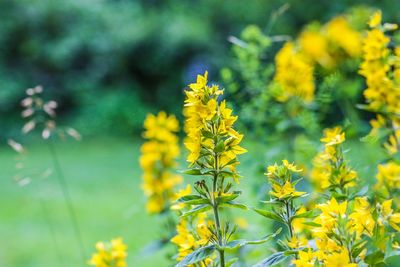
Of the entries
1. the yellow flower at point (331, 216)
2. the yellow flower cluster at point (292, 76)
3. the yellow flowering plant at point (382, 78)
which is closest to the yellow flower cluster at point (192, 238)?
the yellow flower at point (331, 216)

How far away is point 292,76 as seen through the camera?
2.74 m

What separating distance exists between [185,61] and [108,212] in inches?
142

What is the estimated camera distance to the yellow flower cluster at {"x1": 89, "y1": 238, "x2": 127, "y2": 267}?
1.82 m

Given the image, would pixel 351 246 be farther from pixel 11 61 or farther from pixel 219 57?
pixel 11 61

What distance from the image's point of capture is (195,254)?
52.1 inches

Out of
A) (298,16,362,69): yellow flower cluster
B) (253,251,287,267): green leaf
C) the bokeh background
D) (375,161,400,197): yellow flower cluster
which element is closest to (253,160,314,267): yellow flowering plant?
(253,251,287,267): green leaf

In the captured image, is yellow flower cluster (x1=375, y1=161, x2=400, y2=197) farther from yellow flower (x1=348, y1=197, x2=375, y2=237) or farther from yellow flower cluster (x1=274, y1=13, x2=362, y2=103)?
yellow flower cluster (x1=274, y1=13, x2=362, y2=103)

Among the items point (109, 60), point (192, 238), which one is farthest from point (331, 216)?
point (109, 60)

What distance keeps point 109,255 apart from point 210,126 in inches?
25.9

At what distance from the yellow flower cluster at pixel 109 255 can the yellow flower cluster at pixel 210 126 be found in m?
0.59

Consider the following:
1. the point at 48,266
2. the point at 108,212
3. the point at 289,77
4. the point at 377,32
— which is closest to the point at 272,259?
the point at 377,32

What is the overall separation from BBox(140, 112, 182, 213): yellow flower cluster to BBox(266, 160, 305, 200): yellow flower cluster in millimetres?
1172

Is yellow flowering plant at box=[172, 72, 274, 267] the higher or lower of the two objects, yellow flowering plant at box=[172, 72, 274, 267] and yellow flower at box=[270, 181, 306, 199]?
the higher

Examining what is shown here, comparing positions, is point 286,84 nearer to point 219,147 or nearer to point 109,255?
point 109,255
